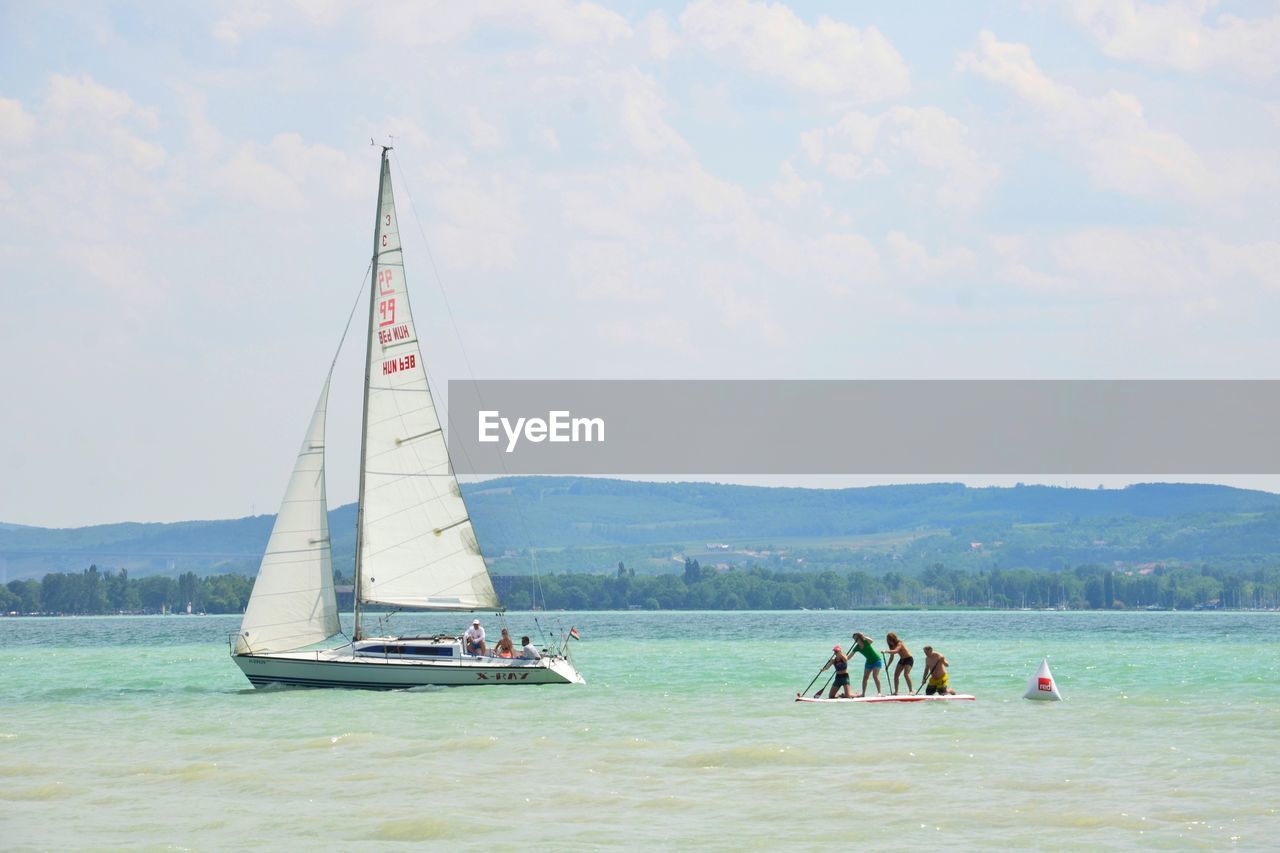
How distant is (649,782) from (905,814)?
17.9 feet

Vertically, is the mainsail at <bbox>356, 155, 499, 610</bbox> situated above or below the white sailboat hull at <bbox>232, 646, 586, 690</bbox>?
above

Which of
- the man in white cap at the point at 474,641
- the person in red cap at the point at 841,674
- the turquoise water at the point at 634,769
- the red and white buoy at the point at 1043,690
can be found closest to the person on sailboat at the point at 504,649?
the man in white cap at the point at 474,641

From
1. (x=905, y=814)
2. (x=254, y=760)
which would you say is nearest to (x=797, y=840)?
(x=905, y=814)

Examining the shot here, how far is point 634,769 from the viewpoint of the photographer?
3097 cm

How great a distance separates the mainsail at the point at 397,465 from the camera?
49.2 metres

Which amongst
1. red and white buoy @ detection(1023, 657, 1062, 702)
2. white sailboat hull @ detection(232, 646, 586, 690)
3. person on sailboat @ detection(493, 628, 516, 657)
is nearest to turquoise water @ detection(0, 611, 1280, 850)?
white sailboat hull @ detection(232, 646, 586, 690)

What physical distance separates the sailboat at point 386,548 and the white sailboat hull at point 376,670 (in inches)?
1.6

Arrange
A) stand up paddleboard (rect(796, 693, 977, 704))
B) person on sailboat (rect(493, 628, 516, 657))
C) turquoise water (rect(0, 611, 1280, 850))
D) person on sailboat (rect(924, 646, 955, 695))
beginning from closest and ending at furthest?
turquoise water (rect(0, 611, 1280, 850))
stand up paddleboard (rect(796, 693, 977, 704))
person on sailboat (rect(924, 646, 955, 695))
person on sailboat (rect(493, 628, 516, 657))

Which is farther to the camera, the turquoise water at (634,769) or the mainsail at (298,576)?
the mainsail at (298,576)

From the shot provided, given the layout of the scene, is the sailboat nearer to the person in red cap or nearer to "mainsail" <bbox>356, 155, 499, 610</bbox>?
"mainsail" <bbox>356, 155, 499, 610</bbox>

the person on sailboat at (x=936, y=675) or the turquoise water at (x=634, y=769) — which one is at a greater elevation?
the person on sailboat at (x=936, y=675)

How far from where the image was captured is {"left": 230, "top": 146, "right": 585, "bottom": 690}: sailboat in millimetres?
48312

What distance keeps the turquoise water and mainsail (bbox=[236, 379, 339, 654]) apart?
188 cm

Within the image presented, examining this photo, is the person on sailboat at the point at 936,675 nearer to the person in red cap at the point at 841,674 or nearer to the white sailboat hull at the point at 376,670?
the person in red cap at the point at 841,674
